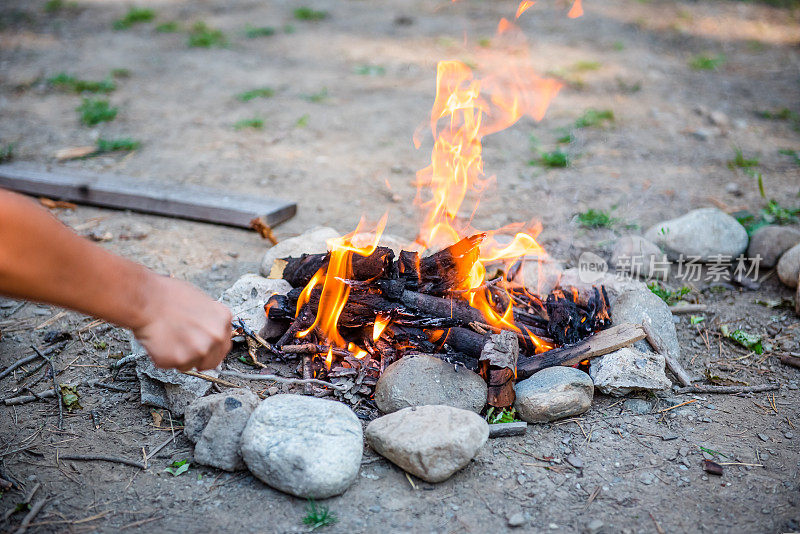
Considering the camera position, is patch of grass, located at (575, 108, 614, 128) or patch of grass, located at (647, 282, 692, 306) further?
patch of grass, located at (575, 108, 614, 128)

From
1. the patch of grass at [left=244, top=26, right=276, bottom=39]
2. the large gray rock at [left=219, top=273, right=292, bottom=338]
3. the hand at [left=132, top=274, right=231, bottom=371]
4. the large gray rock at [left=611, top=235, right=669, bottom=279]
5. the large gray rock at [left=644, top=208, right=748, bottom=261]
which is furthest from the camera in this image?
the patch of grass at [left=244, top=26, right=276, bottom=39]

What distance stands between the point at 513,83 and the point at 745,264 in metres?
4.27

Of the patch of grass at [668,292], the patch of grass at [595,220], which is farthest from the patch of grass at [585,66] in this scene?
the patch of grass at [668,292]

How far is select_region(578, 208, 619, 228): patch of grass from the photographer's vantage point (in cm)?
470

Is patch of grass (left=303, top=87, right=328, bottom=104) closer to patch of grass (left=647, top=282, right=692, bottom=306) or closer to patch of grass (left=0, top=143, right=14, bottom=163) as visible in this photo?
patch of grass (left=0, top=143, right=14, bottom=163)

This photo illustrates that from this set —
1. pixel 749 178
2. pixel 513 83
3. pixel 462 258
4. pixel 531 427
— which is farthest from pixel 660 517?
pixel 513 83

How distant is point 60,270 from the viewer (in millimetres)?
1509

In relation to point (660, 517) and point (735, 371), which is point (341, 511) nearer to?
point (660, 517)

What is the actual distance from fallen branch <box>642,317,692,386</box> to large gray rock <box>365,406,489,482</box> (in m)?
1.25

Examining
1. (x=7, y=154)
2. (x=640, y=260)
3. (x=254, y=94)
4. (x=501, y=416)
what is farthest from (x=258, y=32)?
(x=501, y=416)

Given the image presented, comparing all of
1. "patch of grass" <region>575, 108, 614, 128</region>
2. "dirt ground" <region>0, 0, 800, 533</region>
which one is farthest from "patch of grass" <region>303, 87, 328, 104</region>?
"patch of grass" <region>575, 108, 614, 128</region>

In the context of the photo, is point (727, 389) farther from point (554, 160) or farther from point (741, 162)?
point (741, 162)

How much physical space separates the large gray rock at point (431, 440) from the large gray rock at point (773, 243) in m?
2.82

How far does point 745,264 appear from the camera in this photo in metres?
4.22
